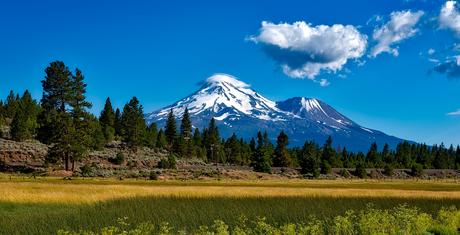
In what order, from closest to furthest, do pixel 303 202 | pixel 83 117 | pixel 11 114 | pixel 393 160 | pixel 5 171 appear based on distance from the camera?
pixel 303 202, pixel 5 171, pixel 83 117, pixel 11 114, pixel 393 160

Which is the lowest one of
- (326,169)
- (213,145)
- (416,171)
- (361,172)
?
(361,172)

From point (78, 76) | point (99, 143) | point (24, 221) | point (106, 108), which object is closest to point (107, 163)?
point (99, 143)

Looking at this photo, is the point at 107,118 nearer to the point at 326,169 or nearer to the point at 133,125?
the point at 133,125

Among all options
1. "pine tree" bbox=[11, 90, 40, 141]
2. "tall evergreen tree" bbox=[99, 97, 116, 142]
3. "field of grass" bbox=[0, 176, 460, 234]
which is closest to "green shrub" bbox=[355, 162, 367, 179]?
"tall evergreen tree" bbox=[99, 97, 116, 142]

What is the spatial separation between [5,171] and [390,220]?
7625 cm

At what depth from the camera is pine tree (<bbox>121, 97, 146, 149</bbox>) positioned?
124 metres

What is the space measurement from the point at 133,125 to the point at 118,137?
1916 centimetres

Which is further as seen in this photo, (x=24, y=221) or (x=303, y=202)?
(x=303, y=202)

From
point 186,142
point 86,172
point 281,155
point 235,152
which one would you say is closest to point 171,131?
point 186,142

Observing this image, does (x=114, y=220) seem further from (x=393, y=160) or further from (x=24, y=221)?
(x=393, y=160)

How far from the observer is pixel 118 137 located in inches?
5576

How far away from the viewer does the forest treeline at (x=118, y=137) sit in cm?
8806

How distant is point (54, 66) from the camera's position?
104 metres

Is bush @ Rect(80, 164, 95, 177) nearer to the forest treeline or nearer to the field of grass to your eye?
the forest treeline
